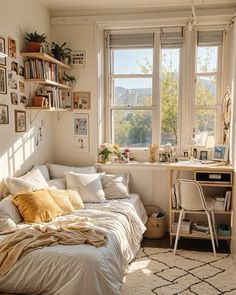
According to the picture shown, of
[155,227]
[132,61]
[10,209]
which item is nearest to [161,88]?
[132,61]

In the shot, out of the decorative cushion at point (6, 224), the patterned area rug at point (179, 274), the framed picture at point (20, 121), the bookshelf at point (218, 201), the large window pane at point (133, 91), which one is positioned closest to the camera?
the decorative cushion at point (6, 224)

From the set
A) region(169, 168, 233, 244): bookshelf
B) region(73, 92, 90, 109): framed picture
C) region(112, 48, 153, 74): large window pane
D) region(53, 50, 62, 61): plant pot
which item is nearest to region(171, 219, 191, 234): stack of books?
region(169, 168, 233, 244): bookshelf

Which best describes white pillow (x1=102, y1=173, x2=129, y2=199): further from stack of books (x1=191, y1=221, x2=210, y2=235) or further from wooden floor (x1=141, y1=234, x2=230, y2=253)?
stack of books (x1=191, y1=221, x2=210, y2=235)

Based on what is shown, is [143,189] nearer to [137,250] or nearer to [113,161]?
[113,161]

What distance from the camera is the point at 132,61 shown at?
4184 millimetres

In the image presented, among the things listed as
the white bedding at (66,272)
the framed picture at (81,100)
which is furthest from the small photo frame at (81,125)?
the white bedding at (66,272)

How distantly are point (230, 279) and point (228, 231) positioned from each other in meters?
0.76

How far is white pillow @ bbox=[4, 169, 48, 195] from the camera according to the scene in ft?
9.76

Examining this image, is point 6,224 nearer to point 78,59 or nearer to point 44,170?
point 44,170

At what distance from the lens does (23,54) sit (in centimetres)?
323

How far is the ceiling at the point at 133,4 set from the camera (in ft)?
11.9

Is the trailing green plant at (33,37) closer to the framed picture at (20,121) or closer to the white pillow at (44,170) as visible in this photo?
the framed picture at (20,121)

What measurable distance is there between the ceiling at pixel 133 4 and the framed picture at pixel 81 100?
107 cm

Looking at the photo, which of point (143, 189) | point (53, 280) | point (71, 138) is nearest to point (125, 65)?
point (71, 138)
